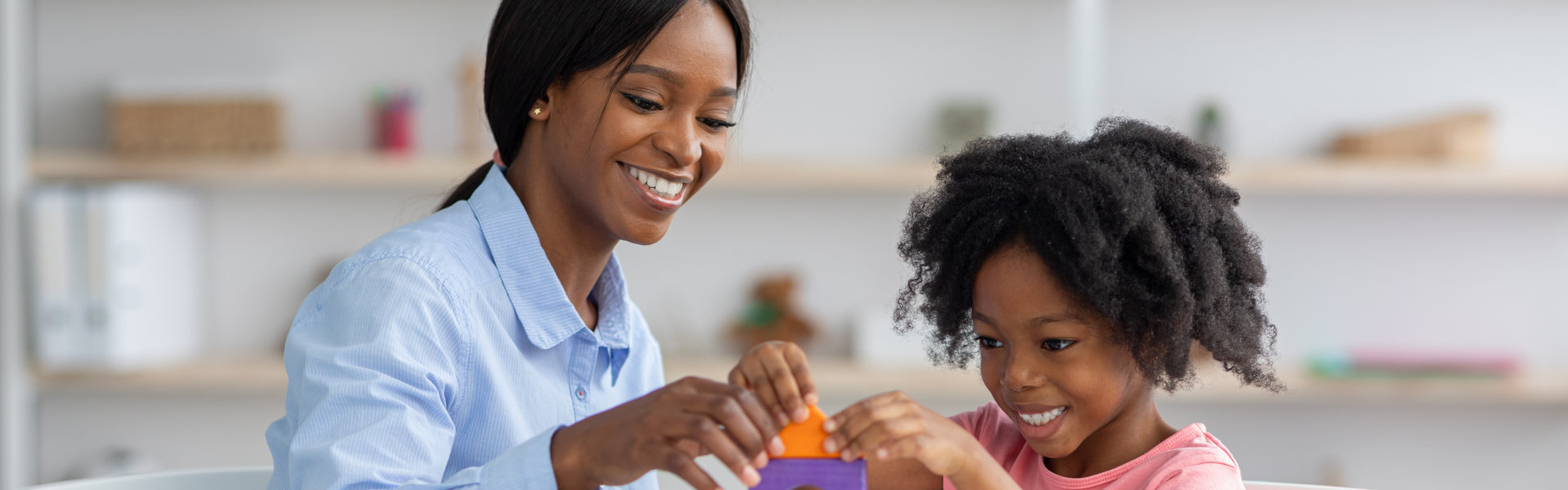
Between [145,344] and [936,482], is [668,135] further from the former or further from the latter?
[145,344]

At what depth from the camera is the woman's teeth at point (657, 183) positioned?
1176 mm

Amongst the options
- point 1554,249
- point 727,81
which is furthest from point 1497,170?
point 727,81

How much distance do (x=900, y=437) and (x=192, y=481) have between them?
0.83 meters

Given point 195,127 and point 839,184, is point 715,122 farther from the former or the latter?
point 195,127

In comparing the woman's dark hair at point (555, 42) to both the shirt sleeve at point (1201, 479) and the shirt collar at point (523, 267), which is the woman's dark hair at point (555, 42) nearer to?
the shirt collar at point (523, 267)

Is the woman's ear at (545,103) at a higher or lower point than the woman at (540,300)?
higher

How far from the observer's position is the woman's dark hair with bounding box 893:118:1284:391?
41.8 inches

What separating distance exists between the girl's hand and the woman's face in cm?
32

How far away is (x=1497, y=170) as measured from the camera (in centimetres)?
261

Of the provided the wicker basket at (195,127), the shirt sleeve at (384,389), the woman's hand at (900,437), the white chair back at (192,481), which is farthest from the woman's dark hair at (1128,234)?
the wicker basket at (195,127)

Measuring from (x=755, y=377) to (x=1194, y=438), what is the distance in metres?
0.48

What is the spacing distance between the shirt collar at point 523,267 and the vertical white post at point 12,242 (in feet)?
6.80

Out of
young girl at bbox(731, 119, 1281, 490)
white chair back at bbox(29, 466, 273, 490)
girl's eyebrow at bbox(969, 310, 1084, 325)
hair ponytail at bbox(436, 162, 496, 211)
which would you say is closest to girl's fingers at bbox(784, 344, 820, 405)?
young girl at bbox(731, 119, 1281, 490)

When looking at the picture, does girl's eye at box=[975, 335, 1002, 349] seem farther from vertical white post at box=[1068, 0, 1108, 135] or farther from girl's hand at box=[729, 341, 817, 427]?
vertical white post at box=[1068, 0, 1108, 135]
